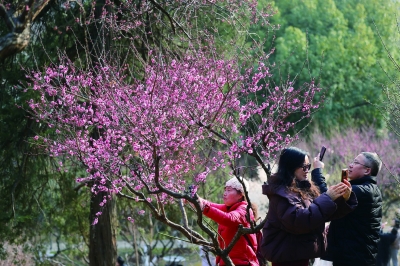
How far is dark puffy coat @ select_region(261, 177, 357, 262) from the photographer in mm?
5480

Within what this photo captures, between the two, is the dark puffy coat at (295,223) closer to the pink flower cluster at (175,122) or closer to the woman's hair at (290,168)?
the woman's hair at (290,168)

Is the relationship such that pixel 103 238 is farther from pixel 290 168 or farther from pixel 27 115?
pixel 290 168

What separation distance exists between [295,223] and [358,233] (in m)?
0.89

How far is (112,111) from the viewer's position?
25.2 ft

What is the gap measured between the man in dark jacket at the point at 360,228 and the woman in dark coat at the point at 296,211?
15.4 inches

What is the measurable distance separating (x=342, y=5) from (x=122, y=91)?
37.0 meters

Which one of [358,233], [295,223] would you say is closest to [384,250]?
[358,233]

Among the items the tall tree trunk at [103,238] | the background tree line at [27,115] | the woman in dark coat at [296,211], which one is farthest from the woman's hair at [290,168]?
the tall tree trunk at [103,238]

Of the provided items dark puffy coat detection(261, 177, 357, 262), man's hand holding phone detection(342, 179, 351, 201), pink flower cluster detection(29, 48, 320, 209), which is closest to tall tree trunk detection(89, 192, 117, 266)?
pink flower cluster detection(29, 48, 320, 209)

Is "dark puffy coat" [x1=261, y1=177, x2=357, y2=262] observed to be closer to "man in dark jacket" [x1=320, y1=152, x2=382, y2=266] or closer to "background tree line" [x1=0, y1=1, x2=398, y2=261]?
"man in dark jacket" [x1=320, y1=152, x2=382, y2=266]

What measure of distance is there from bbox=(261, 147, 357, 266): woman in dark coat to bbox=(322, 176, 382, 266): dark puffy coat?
38cm

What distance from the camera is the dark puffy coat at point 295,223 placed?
5480mm

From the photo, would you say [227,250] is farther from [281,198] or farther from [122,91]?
[122,91]

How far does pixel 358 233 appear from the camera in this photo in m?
6.18
